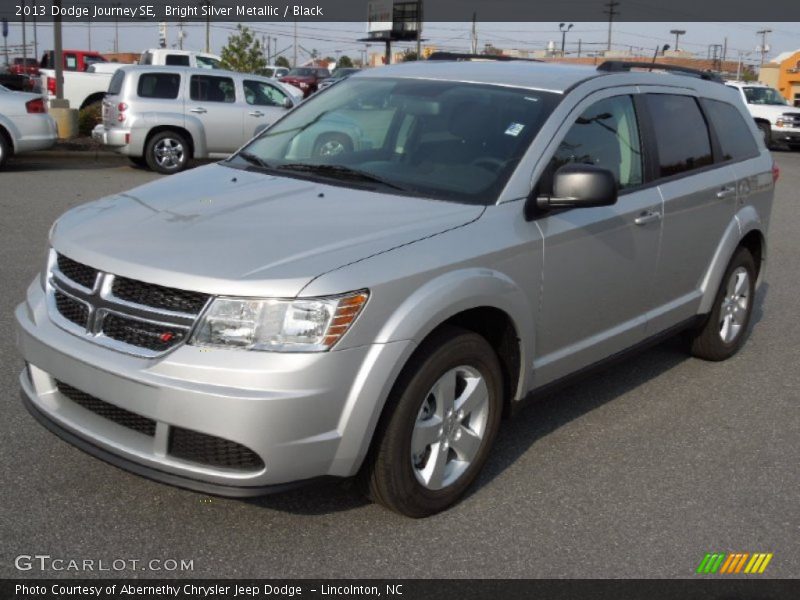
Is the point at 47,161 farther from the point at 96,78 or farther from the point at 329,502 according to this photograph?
the point at 329,502

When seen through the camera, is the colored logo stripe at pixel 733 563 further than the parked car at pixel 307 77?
No

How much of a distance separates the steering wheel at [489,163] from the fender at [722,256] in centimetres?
204

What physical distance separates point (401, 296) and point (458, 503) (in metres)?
1.05

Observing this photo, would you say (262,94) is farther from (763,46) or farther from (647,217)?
(763,46)

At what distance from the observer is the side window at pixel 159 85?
→ 51.3 feet

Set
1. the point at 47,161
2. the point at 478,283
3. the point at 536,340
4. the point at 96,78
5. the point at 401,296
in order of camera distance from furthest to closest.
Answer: the point at 96,78, the point at 47,161, the point at 536,340, the point at 478,283, the point at 401,296

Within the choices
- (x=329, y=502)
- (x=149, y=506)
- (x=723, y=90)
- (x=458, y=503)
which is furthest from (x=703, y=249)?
(x=149, y=506)

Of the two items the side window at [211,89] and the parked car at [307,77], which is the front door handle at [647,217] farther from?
the parked car at [307,77]

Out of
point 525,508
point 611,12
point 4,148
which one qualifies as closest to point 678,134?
point 525,508

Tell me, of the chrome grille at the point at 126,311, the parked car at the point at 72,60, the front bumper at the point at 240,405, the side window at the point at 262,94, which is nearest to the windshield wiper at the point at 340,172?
the front bumper at the point at 240,405

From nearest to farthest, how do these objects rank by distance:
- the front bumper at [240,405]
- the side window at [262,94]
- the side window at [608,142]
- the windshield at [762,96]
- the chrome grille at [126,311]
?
the front bumper at [240,405] < the chrome grille at [126,311] < the side window at [608,142] < the side window at [262,94] < the windshield at [762,96]

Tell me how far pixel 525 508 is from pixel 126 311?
71.6 inches

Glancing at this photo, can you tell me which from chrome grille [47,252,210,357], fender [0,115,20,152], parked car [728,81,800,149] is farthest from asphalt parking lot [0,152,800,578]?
parked car [728,81,800,149]

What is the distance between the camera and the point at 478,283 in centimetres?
379
